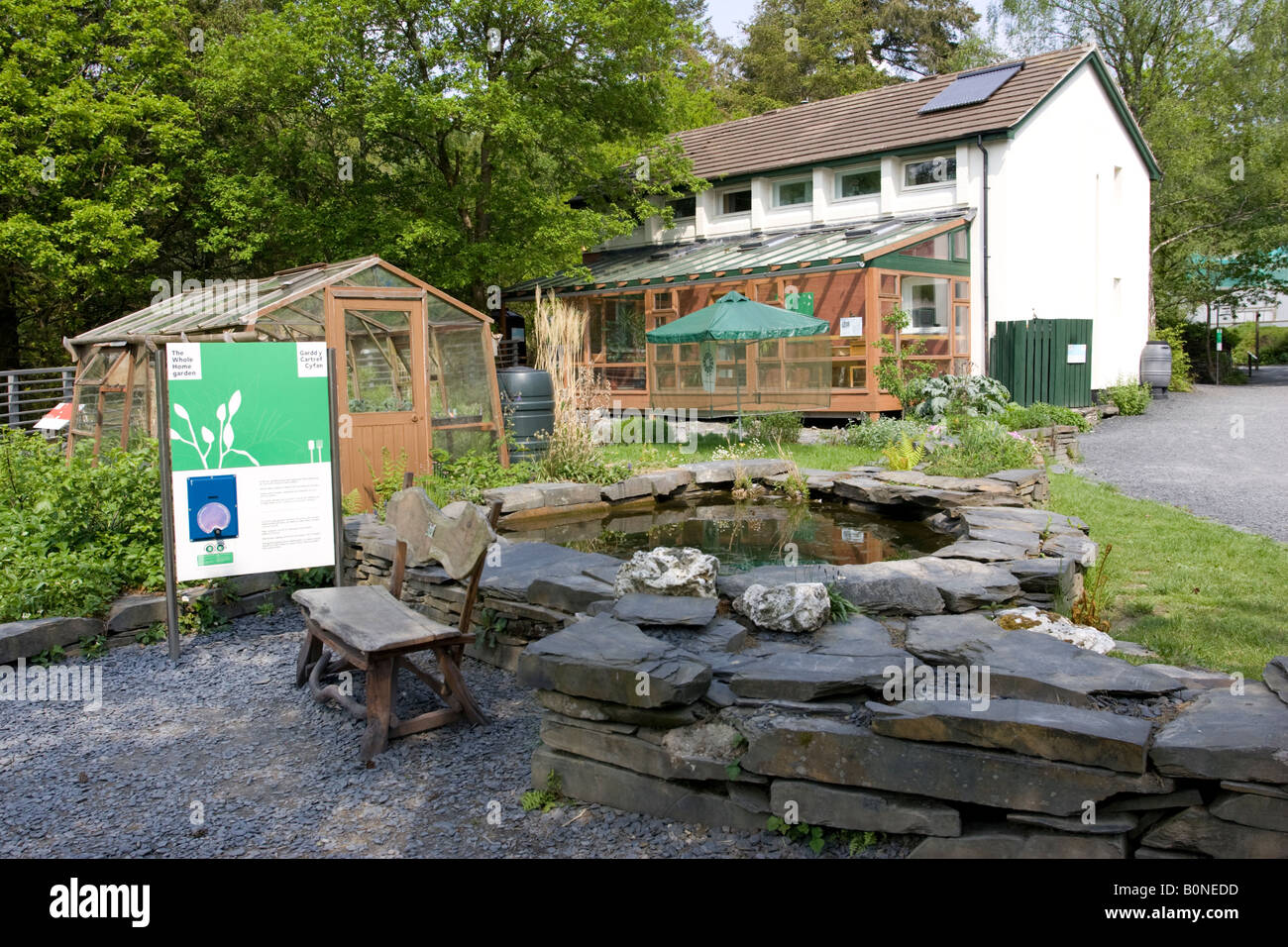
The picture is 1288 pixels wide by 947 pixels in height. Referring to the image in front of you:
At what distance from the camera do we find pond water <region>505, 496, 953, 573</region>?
7.16 metres

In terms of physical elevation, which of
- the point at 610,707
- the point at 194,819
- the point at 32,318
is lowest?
the point at 194,819

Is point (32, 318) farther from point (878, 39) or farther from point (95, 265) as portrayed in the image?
point (878, 39)

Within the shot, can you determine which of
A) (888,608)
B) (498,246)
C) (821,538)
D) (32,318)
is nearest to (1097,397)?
(498,246)

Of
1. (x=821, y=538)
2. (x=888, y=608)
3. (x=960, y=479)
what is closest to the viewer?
(x=888, y=608)

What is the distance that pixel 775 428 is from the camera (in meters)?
13.6

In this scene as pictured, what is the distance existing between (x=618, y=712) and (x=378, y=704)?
3.94 feet

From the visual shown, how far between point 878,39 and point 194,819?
37.2 m

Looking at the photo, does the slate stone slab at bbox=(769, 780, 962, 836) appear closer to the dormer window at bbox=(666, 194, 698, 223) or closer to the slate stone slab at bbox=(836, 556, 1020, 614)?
the slate stone slab at bbox=(836, 556, 1020, 614)

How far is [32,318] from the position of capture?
2175 cm

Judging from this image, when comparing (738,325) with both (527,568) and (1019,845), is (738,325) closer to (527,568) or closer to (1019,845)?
(527,568)

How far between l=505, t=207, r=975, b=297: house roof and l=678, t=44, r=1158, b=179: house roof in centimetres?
149

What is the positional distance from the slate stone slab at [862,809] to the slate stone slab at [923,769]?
4cm

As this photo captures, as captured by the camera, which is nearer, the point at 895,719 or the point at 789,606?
the point at 895,719

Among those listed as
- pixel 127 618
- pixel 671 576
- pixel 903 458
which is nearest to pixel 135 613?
pixel 127 618
